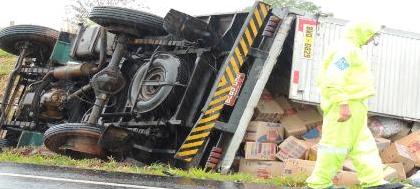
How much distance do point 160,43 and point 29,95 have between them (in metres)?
2.67

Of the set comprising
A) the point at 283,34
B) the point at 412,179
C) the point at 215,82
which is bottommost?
the point at 412,179

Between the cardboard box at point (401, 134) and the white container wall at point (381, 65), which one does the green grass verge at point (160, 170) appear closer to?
the white container wall at point (381, 65)

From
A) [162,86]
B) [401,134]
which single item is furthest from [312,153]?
[162,86]

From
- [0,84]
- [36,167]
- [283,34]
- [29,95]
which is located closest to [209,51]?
[283,34]

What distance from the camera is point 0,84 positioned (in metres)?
14.7

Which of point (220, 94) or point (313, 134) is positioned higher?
point (220, 94)

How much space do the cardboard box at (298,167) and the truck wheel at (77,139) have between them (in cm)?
216

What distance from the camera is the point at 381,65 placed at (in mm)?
7812

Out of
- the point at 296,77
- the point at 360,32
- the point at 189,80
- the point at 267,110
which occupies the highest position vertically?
the point at 360,32

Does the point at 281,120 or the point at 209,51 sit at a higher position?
the point at 209,51

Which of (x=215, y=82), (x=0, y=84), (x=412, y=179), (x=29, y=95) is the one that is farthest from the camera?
(x=0, y=84)

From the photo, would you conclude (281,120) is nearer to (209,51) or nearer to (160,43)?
(209,51)

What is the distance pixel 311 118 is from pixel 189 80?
1664 mm

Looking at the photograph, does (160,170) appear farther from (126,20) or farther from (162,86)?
(126,20)
